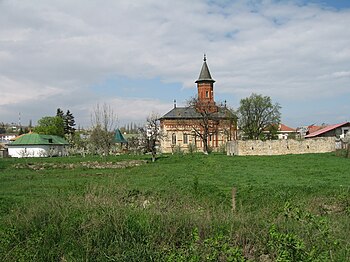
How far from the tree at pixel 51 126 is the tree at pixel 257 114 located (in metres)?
34.8

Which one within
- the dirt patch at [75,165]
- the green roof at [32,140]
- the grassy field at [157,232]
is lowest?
the grassy field at [157,232]

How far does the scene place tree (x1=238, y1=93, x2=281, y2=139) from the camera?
62.2 m

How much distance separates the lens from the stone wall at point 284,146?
43.3 m

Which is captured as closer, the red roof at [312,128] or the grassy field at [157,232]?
the grassy field at [157,232]

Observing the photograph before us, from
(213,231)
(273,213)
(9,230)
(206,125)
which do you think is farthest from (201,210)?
(206,125)

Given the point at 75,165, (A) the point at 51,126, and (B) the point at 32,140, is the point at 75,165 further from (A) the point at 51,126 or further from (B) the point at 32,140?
(A) the point at 51,126

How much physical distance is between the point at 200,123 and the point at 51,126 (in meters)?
32.8

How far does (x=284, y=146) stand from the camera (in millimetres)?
43531

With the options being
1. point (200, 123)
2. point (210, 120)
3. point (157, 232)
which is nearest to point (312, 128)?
point (210, 120)

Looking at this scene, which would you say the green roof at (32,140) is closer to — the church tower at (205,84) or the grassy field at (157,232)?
the church tower at (205,84)

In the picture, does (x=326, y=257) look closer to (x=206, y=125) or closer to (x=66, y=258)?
(x=66, y=258)

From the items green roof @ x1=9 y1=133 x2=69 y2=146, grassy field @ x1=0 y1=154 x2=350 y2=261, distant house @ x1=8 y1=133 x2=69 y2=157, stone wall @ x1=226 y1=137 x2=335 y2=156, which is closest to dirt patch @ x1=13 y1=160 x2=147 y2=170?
stone wall @ x1=226 y1=137 x2=335 y2=156

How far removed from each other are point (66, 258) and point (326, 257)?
4506 millimetres

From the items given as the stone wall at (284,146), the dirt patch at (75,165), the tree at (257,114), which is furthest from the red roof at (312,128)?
the dirt patch at (75,165)
